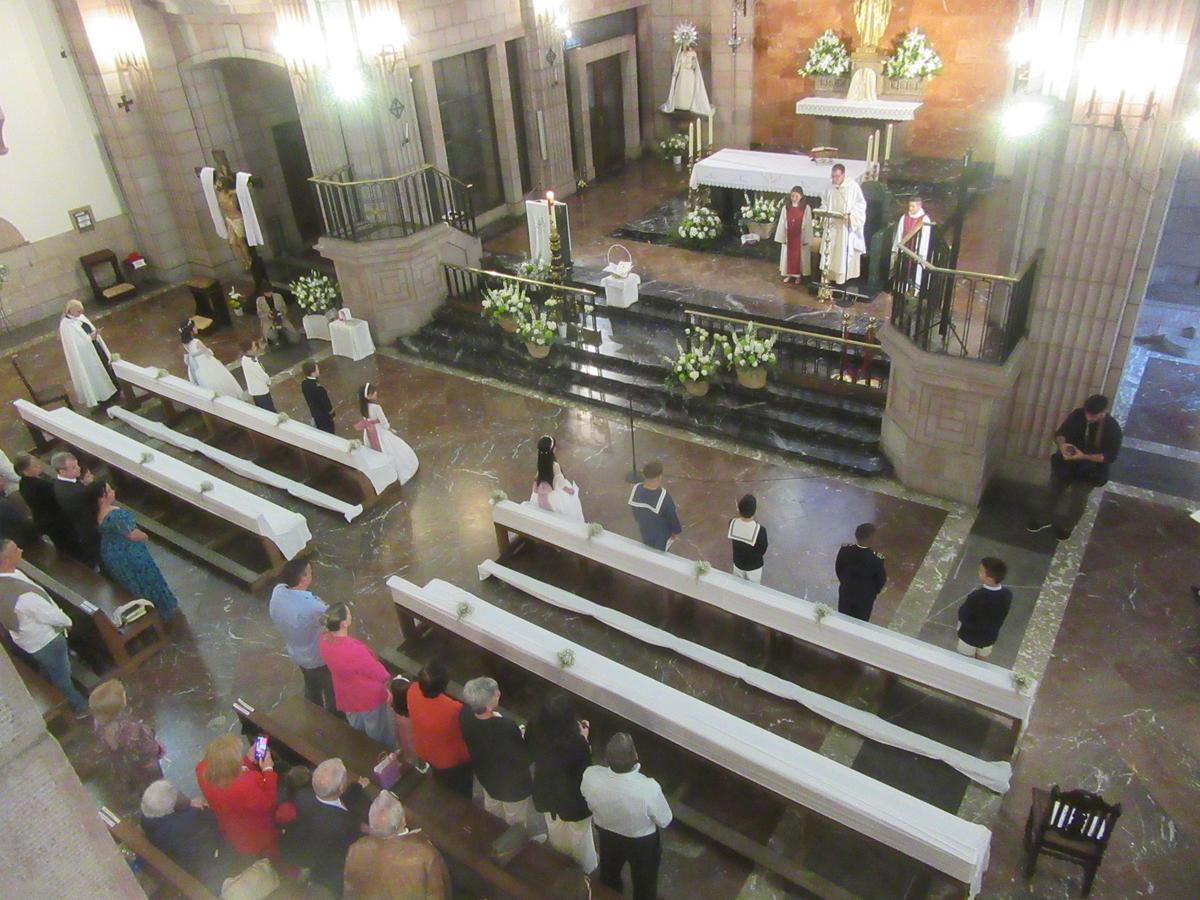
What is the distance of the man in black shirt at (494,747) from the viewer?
4434mm

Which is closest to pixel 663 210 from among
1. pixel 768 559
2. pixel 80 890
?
pixel 768 559

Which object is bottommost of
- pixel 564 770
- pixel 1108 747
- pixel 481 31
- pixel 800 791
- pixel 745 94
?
pixel 1108 747

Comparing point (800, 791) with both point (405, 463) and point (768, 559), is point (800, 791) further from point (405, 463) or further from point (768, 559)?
point (405, 463)

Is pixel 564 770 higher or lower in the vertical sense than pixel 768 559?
higher

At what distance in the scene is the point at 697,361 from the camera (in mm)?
9172

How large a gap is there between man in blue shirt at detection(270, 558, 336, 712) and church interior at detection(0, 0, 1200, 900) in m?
0.04

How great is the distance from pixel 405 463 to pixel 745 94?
905 centimetres

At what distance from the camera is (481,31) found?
12.3m

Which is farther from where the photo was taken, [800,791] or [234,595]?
[234,595]

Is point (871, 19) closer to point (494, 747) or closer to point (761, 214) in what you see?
point (761, 214)

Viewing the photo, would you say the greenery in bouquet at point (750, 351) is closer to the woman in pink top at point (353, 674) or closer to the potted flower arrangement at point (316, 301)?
the woman in pink top at point (353, 674)

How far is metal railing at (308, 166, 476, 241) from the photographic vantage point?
35.9ft

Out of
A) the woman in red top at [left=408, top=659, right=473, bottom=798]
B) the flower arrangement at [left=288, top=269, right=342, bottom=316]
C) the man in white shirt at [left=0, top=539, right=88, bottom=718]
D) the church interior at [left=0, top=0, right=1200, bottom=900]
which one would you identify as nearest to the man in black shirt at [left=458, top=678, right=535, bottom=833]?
the church interior at [left=0, top=0, right=1200, bottom=900]

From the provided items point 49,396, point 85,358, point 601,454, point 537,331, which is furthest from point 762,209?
point 49,396
